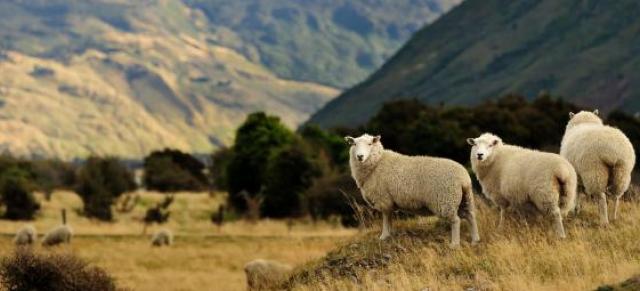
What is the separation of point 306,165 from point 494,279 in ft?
238

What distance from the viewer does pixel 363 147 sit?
2184cm

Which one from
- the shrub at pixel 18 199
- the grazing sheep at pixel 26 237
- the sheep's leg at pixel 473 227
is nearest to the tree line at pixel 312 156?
the shrub at pixel 18 199

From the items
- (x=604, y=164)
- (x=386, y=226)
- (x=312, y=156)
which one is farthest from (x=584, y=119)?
(x=312, y=156)

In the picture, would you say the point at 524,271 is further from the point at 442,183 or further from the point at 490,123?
the point at 490,123

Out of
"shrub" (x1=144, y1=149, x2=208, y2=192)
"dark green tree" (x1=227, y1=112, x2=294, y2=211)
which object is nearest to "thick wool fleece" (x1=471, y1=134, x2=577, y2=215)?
"dark green tree" (x1=227, y1=112, x2=294, y2=211)

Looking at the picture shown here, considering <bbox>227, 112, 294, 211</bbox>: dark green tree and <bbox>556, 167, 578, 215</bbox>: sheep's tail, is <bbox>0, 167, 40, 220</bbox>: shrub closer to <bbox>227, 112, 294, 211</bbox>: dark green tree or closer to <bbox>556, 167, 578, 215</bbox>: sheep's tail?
<bbox>227, 112, 294, 211</bbox>: dark green tree

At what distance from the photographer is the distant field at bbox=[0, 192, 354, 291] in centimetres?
4528

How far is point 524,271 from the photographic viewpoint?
18203mm

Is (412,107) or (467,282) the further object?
(412,107)

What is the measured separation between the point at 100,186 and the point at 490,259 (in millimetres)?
75339

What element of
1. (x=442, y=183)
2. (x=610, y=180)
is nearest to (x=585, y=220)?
(x=610, y=180)

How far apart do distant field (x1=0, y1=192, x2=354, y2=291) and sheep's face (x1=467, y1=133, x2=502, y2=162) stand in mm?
12093

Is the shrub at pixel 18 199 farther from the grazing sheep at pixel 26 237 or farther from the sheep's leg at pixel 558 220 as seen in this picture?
the sheep's leg at pixel 558 220

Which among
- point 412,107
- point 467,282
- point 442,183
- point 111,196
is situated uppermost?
point 412,107
